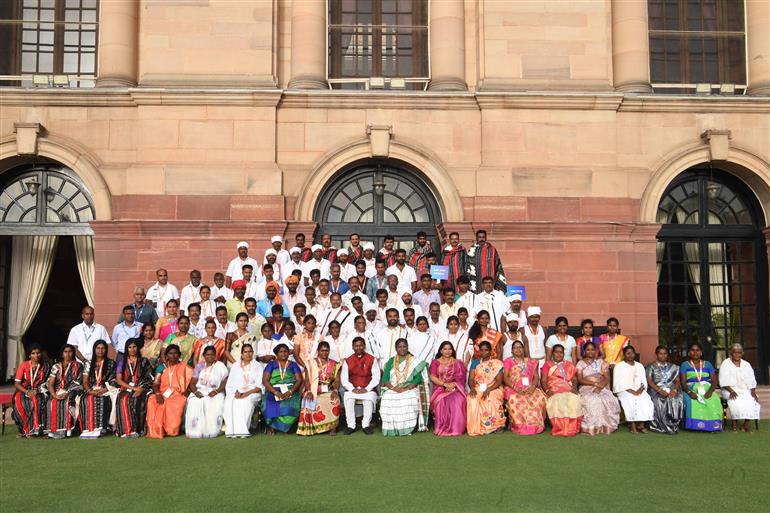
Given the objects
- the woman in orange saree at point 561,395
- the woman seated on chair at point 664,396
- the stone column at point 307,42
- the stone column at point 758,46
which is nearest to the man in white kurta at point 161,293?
the stone column at point 307,42

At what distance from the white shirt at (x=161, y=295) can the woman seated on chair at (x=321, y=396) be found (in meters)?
3.24

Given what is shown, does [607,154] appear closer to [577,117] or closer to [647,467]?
[577,117]

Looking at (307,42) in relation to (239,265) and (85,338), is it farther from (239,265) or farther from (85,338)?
(85,338)

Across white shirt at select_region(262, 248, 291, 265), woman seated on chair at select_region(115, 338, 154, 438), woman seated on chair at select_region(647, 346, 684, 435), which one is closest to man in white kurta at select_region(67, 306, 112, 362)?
woman seated on chair at select_region(115, 338, 154, 438)

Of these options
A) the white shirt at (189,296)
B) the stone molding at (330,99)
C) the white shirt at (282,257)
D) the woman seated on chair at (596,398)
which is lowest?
the woman seated on chair at (596,398)

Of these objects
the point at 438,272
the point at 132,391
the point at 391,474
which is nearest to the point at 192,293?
the point at 132,391

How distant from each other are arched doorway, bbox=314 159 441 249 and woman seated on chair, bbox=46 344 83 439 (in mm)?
5736

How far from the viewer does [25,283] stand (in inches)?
668

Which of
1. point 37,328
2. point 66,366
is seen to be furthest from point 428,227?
point 37,328

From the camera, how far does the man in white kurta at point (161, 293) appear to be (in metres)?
13.5

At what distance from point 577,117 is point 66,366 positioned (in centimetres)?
991

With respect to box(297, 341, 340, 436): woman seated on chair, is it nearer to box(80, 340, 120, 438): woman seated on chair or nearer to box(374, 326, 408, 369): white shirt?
box(374, 326, 408, 369): white shirt

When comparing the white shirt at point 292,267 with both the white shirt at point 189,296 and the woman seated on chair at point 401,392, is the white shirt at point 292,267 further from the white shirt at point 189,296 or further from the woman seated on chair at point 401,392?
the woman seated on chair at point 401,392

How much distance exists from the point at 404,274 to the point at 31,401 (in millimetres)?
5782
